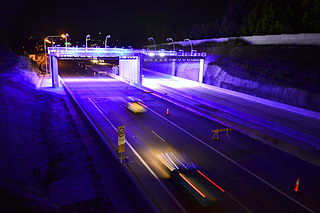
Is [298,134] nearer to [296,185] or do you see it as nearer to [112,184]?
[296,185]

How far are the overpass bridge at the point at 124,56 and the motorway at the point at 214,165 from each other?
87.9 feet

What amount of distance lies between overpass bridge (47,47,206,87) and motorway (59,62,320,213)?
26.8 metres

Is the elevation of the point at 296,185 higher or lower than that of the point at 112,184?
higher

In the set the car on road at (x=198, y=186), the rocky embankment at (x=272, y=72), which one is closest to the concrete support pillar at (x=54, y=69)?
the rocky embankment at (x=272, y=72)

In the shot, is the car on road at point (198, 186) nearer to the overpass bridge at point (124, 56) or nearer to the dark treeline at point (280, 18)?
the overpass bridge at point (124, 56)

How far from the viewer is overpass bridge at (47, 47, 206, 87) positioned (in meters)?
53.7

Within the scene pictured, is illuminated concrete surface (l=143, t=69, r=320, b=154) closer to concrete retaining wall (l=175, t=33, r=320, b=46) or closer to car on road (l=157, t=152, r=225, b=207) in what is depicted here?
car on road (l=157, t=152, r=225, b=207)

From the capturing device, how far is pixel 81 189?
629 inches

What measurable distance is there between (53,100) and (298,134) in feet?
116

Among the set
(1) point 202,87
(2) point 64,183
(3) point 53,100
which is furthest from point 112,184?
(1) point 202,87

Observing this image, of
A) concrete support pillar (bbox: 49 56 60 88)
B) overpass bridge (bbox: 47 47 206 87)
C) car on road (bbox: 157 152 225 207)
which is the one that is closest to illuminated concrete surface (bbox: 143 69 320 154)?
overpass bridge (bbox: 47 47 206 87)

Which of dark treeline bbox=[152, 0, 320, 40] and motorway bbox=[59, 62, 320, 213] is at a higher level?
dark treeline bbox=[152, 0, 320, 40]

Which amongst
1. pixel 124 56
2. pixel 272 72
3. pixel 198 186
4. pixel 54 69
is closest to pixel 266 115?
pixel 272 72

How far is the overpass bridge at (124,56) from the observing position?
2115 inches
